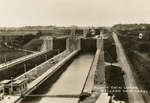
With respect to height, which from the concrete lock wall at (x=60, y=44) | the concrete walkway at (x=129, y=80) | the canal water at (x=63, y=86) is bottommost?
the concrete walkway at (x=129, y=80)

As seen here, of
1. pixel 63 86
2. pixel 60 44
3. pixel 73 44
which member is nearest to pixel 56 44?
pixel 60 44

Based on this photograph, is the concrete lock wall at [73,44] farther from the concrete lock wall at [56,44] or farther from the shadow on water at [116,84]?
the shadow on water at [116,84]

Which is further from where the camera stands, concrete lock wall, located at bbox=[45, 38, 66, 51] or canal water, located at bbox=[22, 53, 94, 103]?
concrete lock wall, located at bbox=[45, 38, 66, 51]

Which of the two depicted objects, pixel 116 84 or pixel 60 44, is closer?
pixel 116 84

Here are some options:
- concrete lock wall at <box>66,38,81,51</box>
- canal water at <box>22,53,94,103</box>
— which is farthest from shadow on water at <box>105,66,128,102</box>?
concrete lock wall at <box>66,38,81,51</box>

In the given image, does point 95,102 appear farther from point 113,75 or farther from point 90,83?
point 113,75

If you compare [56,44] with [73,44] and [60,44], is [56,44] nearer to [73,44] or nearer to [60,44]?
[60,44]

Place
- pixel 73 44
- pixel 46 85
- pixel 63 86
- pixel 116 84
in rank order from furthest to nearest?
1. pixel 73 44
2. pixel 116 84
3. pixel 63 86
4. pixel 46 85

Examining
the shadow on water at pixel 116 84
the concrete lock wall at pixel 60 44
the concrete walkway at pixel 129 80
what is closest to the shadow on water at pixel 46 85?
the shadow on water at pixel 116 84

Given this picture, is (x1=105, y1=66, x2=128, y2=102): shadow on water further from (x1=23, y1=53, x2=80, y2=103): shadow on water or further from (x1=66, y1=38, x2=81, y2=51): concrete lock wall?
(x1=66, y1=38, x2=81, y2=51): concrete lock wall

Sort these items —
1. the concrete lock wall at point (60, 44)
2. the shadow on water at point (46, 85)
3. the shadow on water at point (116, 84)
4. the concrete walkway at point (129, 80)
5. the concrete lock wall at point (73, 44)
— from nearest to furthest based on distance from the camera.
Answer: the shadow on water at point (46, 85), the shadow on water at point (116, 84), the concrete walkway at point (129, 80), the concrete lock wall at point (73, 44), the concrete lock wall at point (60, 44)
